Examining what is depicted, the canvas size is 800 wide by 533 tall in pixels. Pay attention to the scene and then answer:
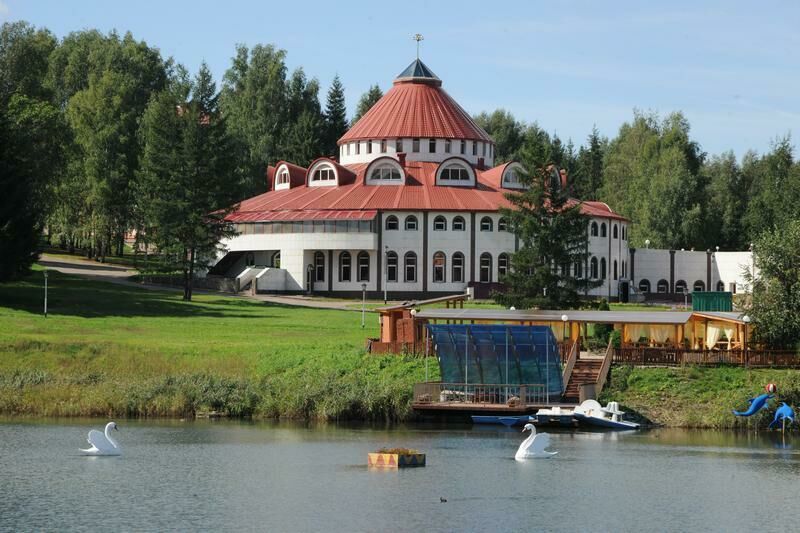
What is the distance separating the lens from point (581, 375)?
5794 centimetres

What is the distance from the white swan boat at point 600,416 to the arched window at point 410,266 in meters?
47.5

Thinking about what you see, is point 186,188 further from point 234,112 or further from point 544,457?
point 544,457

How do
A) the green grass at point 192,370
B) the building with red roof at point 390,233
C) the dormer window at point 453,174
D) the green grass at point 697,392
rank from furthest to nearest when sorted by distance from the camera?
the dormer window at point 453,174, the building with red roof at point 390,233, the green grass at point 192,370, the green grass at point 697,392

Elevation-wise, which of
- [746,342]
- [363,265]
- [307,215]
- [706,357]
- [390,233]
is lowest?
[706,357]

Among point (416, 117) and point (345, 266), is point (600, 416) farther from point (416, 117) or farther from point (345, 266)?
point (416, 117)

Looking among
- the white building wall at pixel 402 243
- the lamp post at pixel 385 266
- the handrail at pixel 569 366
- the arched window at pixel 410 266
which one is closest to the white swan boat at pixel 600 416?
the handrail at pixel 569 366

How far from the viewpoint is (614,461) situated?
46406mm

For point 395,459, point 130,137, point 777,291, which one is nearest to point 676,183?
point 130,137

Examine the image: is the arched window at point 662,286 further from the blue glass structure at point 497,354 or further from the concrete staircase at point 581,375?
the blue glass structure at point 497,354

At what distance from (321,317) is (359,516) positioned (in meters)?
44.1

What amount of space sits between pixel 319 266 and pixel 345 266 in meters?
1.78

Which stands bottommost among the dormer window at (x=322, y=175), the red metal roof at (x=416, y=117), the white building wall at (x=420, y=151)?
the dormer window at (x=322, y=175)

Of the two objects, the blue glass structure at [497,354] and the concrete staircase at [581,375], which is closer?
the concrete staircase at [581,375]

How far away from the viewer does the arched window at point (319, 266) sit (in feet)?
335
